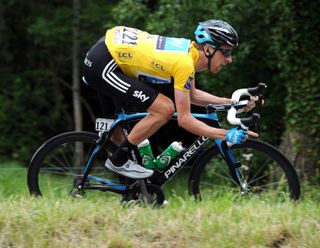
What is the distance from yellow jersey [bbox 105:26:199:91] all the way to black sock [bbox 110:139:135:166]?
0.57 m

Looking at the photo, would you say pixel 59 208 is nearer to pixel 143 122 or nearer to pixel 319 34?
pixel 143 122

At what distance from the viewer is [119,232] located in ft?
15.8

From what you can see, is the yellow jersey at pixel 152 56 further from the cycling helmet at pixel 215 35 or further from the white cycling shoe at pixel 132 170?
the white cycling shoe at pixel 132 170

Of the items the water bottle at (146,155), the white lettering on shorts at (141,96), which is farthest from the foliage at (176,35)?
the white lettering on shorts at (141,96)

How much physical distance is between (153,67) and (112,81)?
36 centimetres

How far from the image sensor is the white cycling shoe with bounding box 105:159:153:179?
19.6 ft

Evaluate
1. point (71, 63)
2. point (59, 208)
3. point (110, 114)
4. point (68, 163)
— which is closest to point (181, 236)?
point (59, 208)

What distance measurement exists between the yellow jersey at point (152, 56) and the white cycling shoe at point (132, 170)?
739 millimetres

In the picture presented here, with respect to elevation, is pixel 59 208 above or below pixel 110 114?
below

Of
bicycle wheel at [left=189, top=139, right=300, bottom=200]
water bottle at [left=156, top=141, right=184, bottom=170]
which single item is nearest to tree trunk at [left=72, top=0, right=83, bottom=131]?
bicycle wheel at [left=189, top=139, right=300, bottom=200]

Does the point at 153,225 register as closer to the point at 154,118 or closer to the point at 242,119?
the point at 154,118

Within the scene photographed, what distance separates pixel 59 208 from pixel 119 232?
56 cm

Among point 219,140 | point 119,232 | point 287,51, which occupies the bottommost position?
point 119,232

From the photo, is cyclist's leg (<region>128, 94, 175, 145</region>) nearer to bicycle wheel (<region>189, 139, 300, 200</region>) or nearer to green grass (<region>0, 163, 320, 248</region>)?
bicycle wheel (<region>189, 139, 300, 200</region>)
